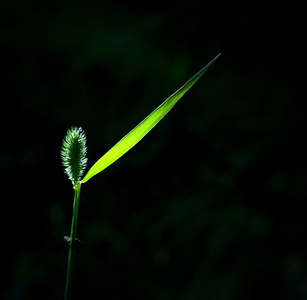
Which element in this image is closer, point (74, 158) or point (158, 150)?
point (74, 158)

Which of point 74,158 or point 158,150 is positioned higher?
point 158,150

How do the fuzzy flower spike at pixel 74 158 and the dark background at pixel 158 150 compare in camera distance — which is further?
the dark background at pixel 158 150

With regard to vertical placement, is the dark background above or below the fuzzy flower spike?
above

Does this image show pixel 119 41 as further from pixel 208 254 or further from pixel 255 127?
pixel 208 254

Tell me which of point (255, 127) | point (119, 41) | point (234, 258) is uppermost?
point (119, 41)

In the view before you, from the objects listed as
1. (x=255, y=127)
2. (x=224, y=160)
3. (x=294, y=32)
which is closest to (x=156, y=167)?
(x=224, y=160)

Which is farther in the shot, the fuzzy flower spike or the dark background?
the dark background

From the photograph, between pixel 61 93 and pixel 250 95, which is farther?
pixel 250 95

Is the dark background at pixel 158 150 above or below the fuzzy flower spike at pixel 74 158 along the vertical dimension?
above
